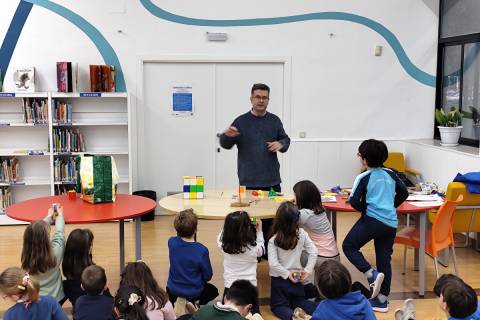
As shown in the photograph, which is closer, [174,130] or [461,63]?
[461,63]

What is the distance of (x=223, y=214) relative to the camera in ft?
14.0

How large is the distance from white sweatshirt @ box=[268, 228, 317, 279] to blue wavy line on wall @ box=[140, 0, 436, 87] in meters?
4.20

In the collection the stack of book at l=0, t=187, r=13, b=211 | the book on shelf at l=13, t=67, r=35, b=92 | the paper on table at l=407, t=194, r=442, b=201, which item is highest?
the book on shelf at l=13, t=67, r=35, b=92

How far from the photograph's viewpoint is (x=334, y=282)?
9.45 ft

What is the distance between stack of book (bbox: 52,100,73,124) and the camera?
23.5 ft

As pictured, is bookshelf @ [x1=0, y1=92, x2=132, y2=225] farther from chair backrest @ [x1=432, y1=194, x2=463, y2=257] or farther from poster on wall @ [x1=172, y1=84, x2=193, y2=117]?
chair backrest @ [x1=432, y1=194, x2=463, y2=257]

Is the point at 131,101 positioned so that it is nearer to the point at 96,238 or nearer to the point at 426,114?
the point at 96,238

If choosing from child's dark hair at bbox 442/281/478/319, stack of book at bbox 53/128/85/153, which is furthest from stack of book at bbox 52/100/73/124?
child's dark hair at bbox 442/281/478/319

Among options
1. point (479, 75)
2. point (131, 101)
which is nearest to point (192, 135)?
point (131, 101)

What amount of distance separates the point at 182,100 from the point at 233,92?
0.70 m

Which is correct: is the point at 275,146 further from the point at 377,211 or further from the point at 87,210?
the point at 87,210

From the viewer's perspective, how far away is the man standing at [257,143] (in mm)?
5188

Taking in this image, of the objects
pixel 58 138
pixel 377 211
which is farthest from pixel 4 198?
pixel 377 211

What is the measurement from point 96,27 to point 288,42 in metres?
2.53
